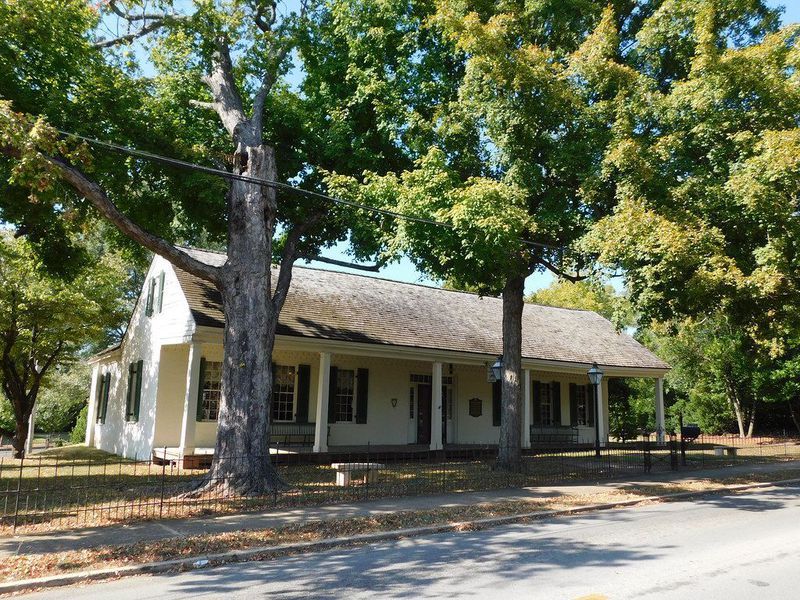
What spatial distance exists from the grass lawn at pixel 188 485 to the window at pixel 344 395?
118 inches

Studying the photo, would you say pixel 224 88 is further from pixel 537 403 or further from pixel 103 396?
pixel 537 403

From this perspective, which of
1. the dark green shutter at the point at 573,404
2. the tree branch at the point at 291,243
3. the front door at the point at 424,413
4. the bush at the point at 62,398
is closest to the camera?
the tree branch at the point at 291,243

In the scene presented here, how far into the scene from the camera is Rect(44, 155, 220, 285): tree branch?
437 inches

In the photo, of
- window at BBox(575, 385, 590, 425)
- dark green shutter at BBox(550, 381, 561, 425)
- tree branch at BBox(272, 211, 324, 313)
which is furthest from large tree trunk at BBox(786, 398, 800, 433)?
tree branch at BBox(272, 211, 324, 313)

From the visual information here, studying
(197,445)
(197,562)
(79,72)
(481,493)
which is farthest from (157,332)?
(197,562)

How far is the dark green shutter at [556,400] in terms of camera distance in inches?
985

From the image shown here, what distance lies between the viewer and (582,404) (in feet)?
85.6

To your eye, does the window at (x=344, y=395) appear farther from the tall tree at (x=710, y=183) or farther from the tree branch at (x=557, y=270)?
the tall tree at (x=710, y=183)

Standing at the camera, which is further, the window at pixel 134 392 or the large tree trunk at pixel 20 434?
the large tree trunk at pixel 20 434

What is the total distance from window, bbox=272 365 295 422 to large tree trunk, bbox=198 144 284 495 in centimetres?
626

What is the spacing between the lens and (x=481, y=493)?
40.7 feet

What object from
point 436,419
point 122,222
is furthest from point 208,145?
point 436,419

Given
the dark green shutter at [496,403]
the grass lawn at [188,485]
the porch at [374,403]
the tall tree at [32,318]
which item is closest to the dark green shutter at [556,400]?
the porch at [374,403]

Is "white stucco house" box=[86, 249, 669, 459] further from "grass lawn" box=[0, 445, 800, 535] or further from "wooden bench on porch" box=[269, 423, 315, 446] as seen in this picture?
"grass lawn" box=[0, 445, 800, 535]
